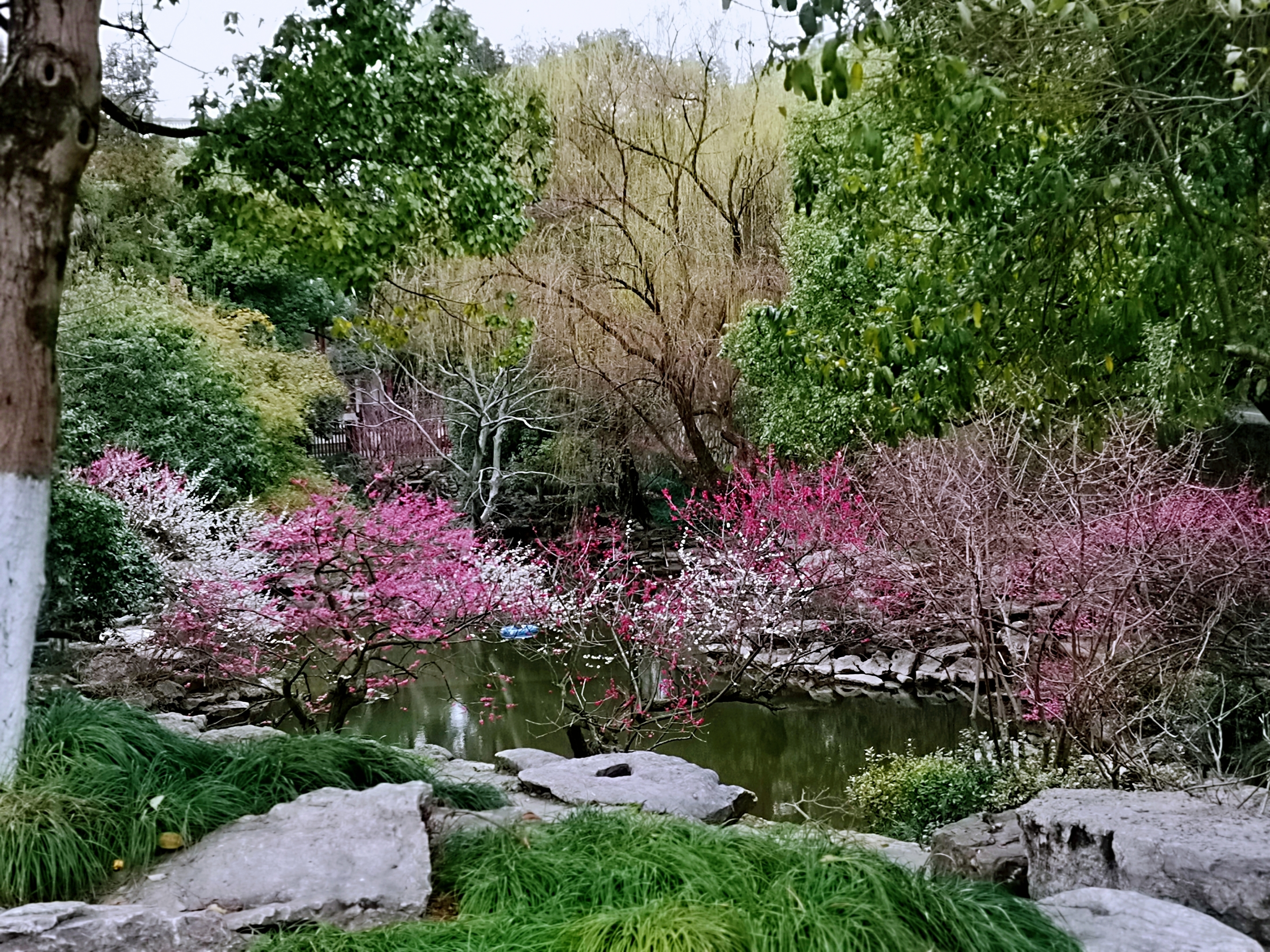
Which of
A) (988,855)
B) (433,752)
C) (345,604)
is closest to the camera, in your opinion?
(988,855)

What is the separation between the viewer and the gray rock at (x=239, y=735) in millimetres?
4168

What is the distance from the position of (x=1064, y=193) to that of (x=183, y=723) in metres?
5.59

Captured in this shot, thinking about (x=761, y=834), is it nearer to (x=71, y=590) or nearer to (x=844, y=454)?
(x=71, y=590)

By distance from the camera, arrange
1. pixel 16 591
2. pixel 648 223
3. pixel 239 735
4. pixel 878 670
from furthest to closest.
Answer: pixel 648 223 < pixel 878 670 < pixel 239 735 < pixel 16 591

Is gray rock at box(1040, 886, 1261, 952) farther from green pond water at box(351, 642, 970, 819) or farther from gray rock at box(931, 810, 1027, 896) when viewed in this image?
green pond water at box(351, 642, 970, 819)

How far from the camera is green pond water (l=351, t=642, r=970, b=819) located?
7906 millimetres

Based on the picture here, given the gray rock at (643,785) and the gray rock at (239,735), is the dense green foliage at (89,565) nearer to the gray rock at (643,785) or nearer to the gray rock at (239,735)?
the gray rock at (239,735)

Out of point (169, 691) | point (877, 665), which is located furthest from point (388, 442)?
point (877, 665)

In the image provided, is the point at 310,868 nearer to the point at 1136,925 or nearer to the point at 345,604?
the point at 1136,925

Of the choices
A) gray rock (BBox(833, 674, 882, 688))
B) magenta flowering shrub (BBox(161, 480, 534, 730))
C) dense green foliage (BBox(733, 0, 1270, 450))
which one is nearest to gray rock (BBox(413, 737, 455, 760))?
magenta flowering shrub (BBox(161, 480, 534, 730))

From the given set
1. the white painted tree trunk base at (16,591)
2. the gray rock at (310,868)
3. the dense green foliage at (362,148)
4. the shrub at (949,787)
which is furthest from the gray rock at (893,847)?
the dense green foliage at (362,148)

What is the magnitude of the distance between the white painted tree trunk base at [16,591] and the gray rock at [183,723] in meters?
1.84

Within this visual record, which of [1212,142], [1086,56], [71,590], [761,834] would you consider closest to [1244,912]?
[761,834]

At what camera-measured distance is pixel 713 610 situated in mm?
8977
